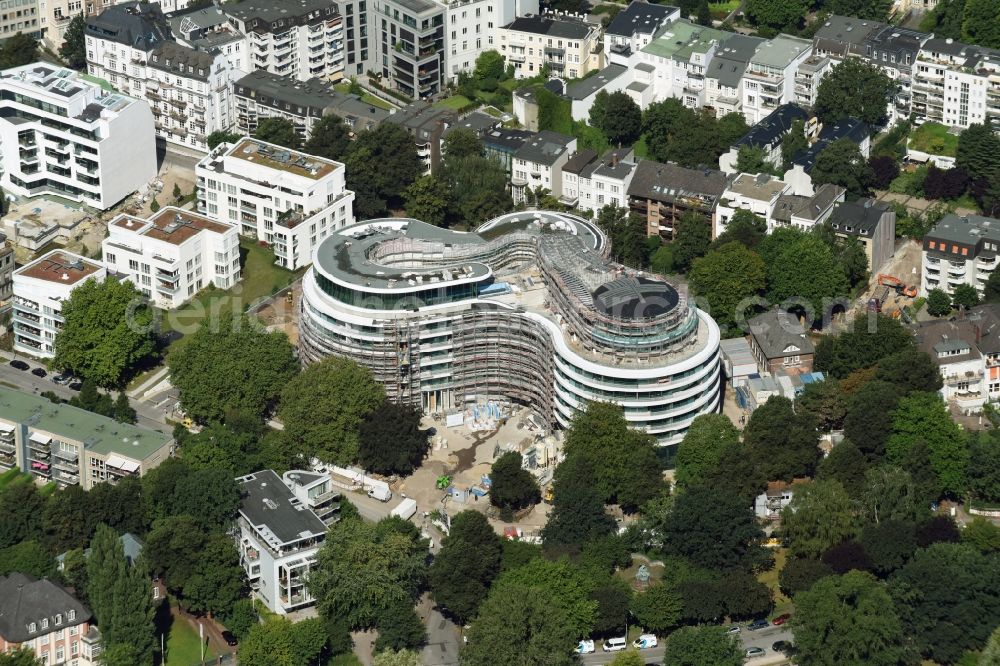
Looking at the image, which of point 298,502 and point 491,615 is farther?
point 298,502

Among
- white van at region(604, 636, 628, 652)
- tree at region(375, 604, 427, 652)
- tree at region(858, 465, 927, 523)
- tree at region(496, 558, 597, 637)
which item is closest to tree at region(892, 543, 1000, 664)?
tree at region(858, 465, 927, 523)

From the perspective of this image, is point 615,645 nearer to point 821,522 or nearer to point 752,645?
point 752,645

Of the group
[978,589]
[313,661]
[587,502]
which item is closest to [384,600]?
[313,661]

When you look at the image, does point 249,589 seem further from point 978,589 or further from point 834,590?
point 978,589

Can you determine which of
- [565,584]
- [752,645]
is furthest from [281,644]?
[752,645]

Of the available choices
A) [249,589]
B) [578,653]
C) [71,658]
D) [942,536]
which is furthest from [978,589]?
[71,658]

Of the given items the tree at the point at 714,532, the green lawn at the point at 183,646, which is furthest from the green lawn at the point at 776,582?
the green lawn at the point at 183,646
